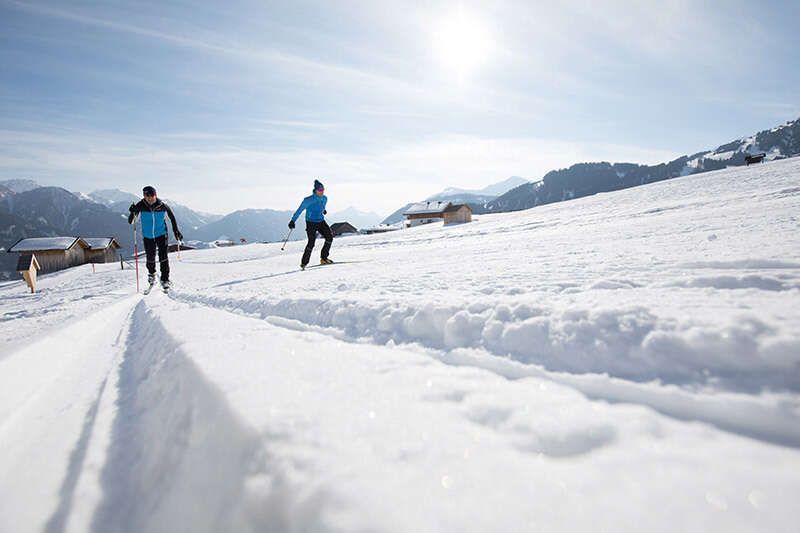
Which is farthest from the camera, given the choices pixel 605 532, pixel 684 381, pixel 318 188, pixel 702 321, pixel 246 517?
pixel 318 188

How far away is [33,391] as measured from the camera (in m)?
2.90

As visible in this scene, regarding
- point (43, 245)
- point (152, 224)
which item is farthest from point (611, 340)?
point (43, 245)

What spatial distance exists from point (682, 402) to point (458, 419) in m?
0.97

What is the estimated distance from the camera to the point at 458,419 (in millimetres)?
1581

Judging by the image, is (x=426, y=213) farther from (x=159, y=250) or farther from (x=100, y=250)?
(x=159, y=250)

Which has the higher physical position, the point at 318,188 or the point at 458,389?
the point at 318,188

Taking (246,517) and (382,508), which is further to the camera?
(246,517)

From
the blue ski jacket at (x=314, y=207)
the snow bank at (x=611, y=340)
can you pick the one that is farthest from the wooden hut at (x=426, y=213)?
the snow bank at (x=611, y=340)

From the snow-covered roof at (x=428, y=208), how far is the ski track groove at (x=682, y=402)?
62.7m

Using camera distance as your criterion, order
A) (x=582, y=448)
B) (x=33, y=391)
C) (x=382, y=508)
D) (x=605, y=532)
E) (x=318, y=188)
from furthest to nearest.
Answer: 1. (x=318, y=188)
2. (x=33, y=391)
3. (x=582, y=448)
4. (x=382, y=508)
5. (x=605, y=532)

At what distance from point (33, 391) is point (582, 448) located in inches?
163

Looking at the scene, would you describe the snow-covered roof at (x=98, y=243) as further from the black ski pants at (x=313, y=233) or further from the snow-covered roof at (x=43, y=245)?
the black ski pants at (x=313, y=233)

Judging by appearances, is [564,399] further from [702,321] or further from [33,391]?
[33,391]


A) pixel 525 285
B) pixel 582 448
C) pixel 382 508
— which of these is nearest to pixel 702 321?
pixel 582 448
